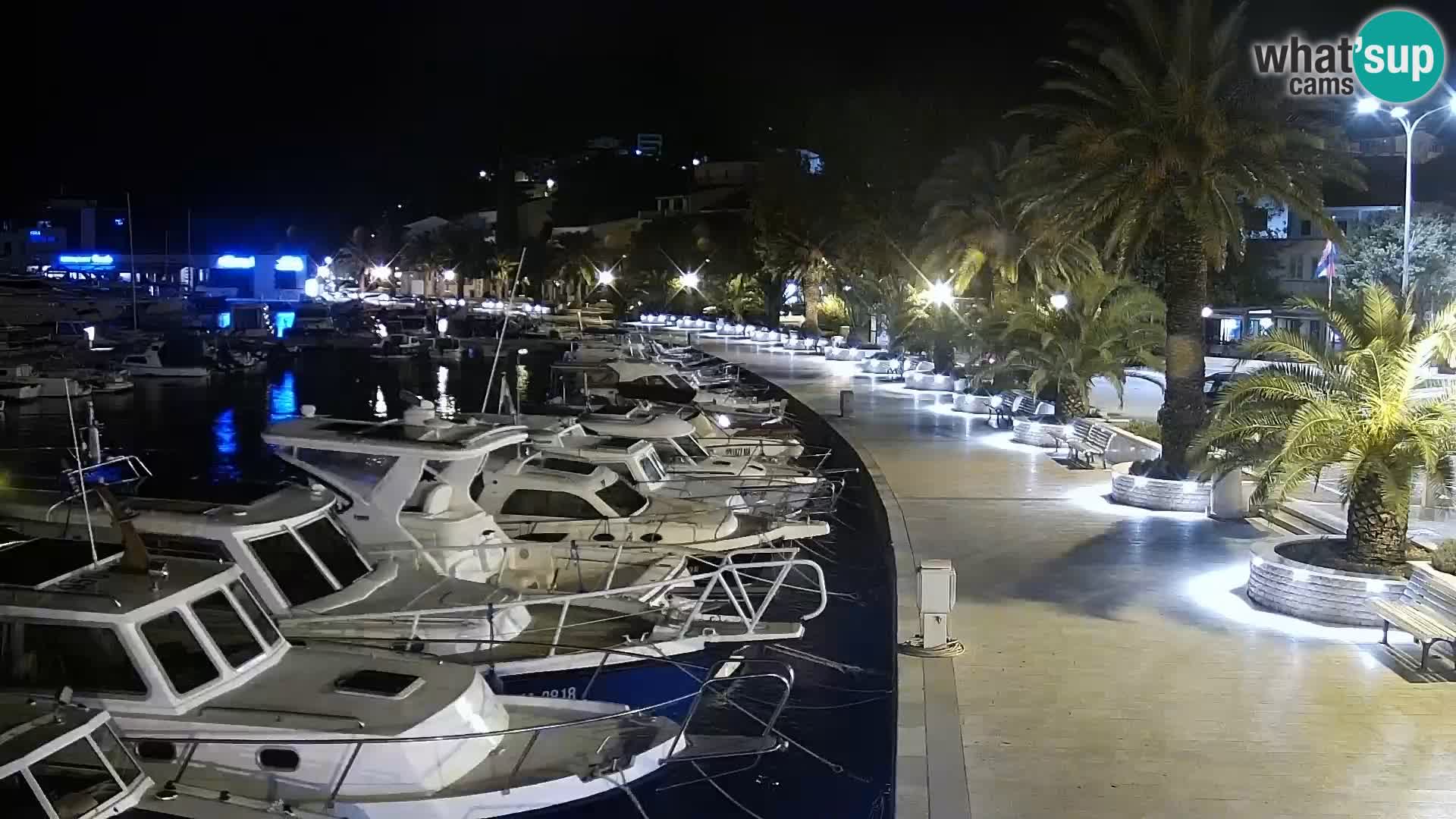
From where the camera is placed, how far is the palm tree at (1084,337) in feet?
91.7

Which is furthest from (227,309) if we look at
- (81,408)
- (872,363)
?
(872,363)

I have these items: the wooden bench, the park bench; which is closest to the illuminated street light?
the wooden bench

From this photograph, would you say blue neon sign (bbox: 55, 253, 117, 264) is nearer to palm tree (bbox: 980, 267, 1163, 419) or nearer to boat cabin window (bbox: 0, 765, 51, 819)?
palm tree (bbox: 980, 267, 1163, 419)

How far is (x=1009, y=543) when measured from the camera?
17094 millimetres

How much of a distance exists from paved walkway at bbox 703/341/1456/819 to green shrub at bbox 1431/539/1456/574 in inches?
45.8

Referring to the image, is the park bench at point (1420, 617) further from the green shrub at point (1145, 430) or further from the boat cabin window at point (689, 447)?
the green shrub at point (1145, 430)

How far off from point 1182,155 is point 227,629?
15.1m

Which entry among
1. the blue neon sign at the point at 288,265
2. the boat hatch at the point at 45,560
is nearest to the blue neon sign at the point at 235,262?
the blue neon sign at the point at 288,265

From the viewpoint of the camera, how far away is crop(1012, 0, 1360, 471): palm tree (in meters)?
20.0

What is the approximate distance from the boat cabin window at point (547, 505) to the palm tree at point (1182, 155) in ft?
29.2

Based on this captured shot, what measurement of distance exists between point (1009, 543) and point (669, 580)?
4.79 meters

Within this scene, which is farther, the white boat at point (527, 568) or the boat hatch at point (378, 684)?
the white boat at point (527, 568)

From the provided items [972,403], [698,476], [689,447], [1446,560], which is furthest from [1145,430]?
[1446,560]

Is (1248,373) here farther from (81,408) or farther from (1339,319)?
(81,408)
